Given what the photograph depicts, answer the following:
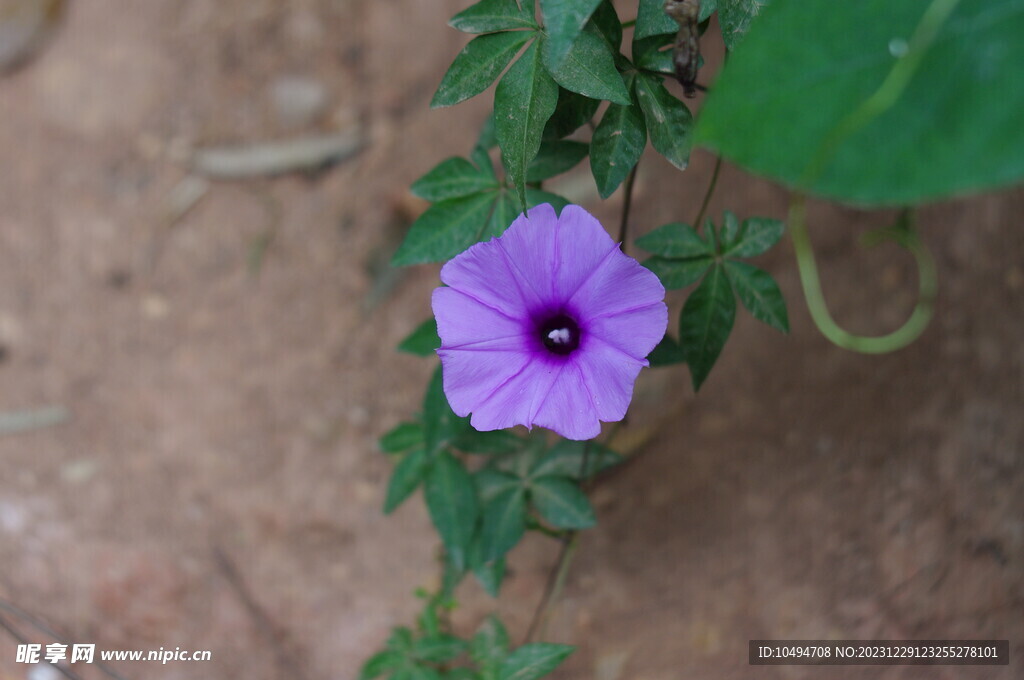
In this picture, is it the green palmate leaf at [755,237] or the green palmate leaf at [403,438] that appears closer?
the green palmate leaf at [755,237]

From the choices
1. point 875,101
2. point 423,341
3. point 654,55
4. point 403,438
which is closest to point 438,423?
point 423,341

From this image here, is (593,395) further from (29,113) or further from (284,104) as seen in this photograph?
(29,113)

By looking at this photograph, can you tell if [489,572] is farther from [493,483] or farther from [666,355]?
[666,355]

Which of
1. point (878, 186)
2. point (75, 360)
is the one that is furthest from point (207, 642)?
point (878, 186)

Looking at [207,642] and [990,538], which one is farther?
[207,642]

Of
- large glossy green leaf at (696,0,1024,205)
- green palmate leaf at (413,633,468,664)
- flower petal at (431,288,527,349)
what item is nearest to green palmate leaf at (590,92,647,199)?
flower petal at (431,288,527,349)

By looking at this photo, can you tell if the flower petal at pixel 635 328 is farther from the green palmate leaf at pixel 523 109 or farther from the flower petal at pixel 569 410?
the green palmate leaf at pixel 523 109

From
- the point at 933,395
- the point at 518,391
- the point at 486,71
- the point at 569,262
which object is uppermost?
the point at 486,71

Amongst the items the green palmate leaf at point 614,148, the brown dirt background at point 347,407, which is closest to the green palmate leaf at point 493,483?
the brown dirt background at point 347,407
